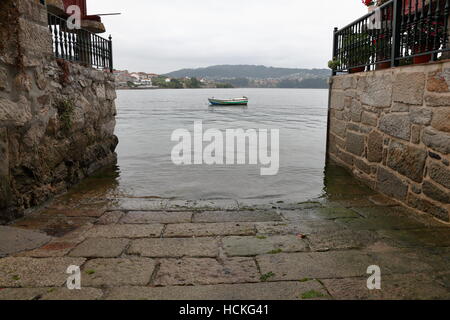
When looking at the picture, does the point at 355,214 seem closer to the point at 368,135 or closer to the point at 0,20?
the point at 368,135

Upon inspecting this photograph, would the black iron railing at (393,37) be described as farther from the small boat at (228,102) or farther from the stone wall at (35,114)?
the small boat at (228,102)

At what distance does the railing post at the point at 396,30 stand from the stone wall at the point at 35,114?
4696 millimetres

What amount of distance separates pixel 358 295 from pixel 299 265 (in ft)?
1.95

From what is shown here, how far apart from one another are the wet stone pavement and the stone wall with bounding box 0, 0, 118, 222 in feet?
1.33

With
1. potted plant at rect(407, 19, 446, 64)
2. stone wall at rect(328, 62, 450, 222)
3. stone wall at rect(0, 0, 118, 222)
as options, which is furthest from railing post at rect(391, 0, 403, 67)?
stone wall at rect(0, 0, 118, 222)

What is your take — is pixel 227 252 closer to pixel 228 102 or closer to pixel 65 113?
pixel 65 113

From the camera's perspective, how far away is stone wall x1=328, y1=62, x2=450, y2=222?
13.5ft

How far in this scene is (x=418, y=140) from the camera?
4.55m

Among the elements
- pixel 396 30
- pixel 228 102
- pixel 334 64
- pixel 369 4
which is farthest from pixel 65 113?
pixel 228 102

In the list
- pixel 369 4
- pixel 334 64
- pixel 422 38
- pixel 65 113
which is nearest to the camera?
pixel 422 38

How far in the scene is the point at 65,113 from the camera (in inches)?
229

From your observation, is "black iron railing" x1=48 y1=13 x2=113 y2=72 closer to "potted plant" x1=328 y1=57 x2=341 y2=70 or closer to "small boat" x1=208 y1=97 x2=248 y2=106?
"potted plant" x1=328 y1=57 x2=341 y2=70

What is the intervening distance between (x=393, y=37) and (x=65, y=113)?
488cm

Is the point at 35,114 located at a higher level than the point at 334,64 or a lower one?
lower
